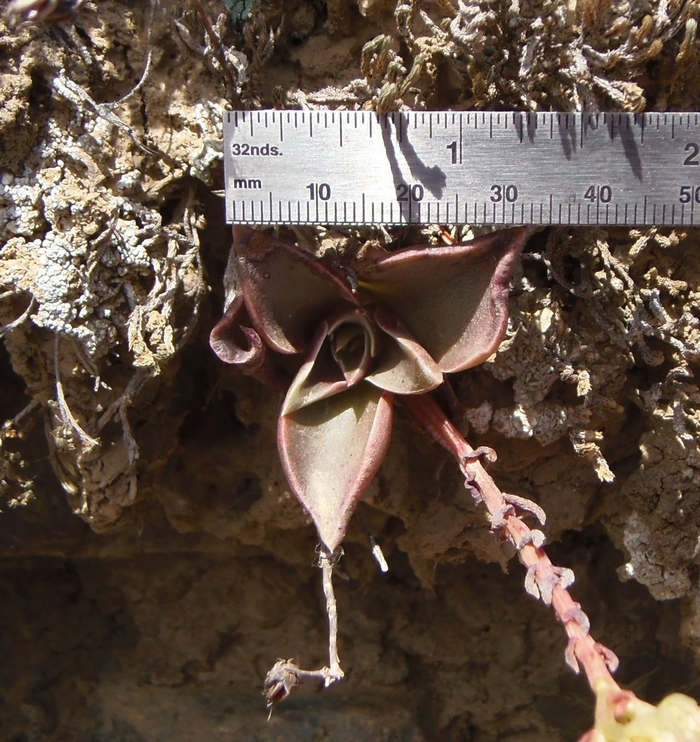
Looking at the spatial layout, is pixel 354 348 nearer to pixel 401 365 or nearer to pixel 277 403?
pixel 401 365

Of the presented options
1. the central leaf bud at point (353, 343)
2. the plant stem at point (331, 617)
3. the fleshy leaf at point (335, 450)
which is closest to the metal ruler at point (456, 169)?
the central leaf bud at point (353, 343)

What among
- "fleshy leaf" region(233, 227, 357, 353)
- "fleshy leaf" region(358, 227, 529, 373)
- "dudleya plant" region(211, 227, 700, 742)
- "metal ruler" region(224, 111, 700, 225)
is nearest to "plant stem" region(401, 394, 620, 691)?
"dudleya plant" region(211, 227, 700, 742)

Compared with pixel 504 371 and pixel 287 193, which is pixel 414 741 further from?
pixel 287 193

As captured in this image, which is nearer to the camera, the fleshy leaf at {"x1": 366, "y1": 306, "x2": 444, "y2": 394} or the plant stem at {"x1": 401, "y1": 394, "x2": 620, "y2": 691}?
the plant stem at {"x1": 401, "y1": 394, "x2": 620, "y2": 691}

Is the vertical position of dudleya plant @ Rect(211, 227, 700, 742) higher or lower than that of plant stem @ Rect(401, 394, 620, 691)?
higher

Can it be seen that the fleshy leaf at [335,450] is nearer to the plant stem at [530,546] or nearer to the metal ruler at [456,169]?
the plant stem at [530,546]

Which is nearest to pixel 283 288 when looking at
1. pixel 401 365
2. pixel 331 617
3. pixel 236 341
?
pixel 236 341

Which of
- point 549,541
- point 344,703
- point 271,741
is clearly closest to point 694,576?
point 549,541

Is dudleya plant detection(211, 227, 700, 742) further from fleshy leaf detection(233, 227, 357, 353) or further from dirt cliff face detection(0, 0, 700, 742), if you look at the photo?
dirt cliff face detection(0, 0, 700, 742)
